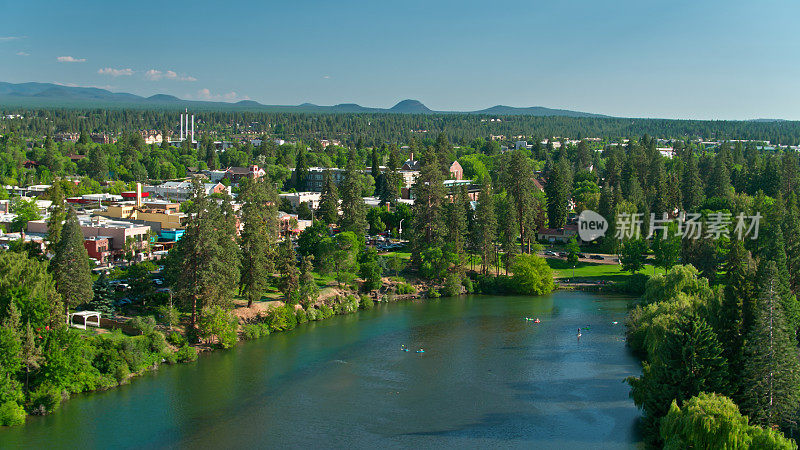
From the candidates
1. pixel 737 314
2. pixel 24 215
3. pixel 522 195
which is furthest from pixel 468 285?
pixel 24 215

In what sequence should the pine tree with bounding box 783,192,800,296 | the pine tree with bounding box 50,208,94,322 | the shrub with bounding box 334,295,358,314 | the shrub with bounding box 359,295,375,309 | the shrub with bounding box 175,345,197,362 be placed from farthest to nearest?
1. the shrub with bounding box 359,295,375,309
2. the shrub with bounding box 334,295,358,314
3. the pine tree with bounding box 783,192,800,296
4. the shrub with bounding box 175,345,197,362
5. the pine tree with bounding box 50,208,94,322

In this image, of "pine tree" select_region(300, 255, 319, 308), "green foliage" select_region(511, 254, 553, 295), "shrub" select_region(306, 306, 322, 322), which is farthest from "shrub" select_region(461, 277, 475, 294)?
"shrub" select_region(306, 306, 322, 322)

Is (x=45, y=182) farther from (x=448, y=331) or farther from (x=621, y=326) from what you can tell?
(x=621, y=326)

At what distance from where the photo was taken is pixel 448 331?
31.5m

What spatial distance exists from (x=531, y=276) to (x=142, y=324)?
2022cm

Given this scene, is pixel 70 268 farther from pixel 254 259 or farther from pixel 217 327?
pixel 254 259

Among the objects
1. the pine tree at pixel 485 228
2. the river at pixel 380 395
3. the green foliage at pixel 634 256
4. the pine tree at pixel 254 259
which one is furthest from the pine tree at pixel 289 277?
the green foliage at pixel 634 256

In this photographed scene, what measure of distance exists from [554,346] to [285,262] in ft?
40.6

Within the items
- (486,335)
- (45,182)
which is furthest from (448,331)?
(45,182)

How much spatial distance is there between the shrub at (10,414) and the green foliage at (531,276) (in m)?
25.2

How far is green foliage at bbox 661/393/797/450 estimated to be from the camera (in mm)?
15984

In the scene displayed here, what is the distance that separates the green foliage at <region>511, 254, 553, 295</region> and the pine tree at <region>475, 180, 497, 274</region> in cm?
177

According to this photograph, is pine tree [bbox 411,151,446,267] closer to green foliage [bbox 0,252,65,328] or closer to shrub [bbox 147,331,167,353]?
shrub [bbox 147,331,167,353]

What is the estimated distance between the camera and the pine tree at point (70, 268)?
25953 mm
